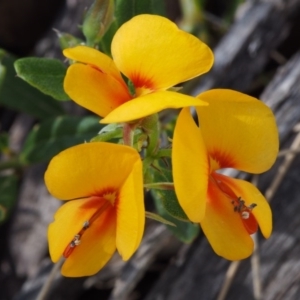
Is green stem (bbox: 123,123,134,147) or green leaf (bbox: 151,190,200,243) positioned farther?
green leaf (bbox: 151,190,200,243)

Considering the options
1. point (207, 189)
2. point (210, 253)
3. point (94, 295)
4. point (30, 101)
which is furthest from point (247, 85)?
point (207, 189)

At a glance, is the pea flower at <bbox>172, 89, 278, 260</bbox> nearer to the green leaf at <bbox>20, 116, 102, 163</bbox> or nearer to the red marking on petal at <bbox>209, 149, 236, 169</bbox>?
the red marking on petal at <bbox>209, 149, 236, 169</bbox>

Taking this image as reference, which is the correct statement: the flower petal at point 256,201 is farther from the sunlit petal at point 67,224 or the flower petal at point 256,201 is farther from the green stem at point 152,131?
the sunlit petal at point 67,224

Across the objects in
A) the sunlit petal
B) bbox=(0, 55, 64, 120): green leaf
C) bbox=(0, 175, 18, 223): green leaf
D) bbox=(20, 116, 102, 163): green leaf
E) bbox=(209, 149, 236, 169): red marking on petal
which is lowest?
bbox=(0, 175, 18, 223): green leaf

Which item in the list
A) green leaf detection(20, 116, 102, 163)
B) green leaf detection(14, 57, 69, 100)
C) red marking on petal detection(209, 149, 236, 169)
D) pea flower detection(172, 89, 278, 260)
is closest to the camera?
pea flower detection(172, 89, 278, 260)

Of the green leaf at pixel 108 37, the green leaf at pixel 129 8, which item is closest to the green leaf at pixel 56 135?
the green leaf at pixel 108 37

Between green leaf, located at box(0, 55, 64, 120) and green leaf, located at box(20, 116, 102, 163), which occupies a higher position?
green leaf, located at box(20, 116, 102, 163)

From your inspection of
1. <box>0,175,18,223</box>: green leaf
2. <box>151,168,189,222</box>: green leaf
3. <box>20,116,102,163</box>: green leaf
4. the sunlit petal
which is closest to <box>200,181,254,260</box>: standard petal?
<box>151,168,189,222</box>: green leaf
